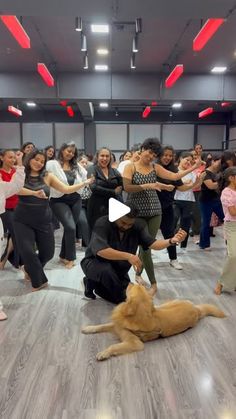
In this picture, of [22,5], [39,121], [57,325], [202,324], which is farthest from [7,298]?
[39,121]

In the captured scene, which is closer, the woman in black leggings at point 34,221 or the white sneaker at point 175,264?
the woman in black leggings at point 34,221

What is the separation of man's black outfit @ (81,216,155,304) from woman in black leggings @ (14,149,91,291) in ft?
1.78

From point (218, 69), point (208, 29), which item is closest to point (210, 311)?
point (208, 29)

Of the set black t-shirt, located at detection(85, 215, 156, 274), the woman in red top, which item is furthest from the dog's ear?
the woman in red top

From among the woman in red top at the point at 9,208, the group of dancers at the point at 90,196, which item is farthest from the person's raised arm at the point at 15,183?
the woman in red top at the point at 9,208

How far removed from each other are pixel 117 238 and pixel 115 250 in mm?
124

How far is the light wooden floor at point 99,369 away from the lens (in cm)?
171

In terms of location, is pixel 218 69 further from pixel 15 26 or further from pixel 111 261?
pixel 111 261

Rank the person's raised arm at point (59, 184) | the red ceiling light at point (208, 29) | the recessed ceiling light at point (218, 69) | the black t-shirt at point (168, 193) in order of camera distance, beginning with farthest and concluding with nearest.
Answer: the recessed ceiling light at point (218, 69) < the black t-shirt at point (168, 193) < the person's raised arm at point (59, 184) < the red ceiling light at point (208, 29)

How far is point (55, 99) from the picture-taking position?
26.8 feet

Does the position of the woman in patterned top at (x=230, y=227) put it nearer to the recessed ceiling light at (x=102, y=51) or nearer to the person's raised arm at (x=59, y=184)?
the person's raised arm at (x=59, y=184)

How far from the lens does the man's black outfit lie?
2654 mm

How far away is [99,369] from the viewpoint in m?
2.02

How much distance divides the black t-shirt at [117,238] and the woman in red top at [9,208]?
1.35 meters
